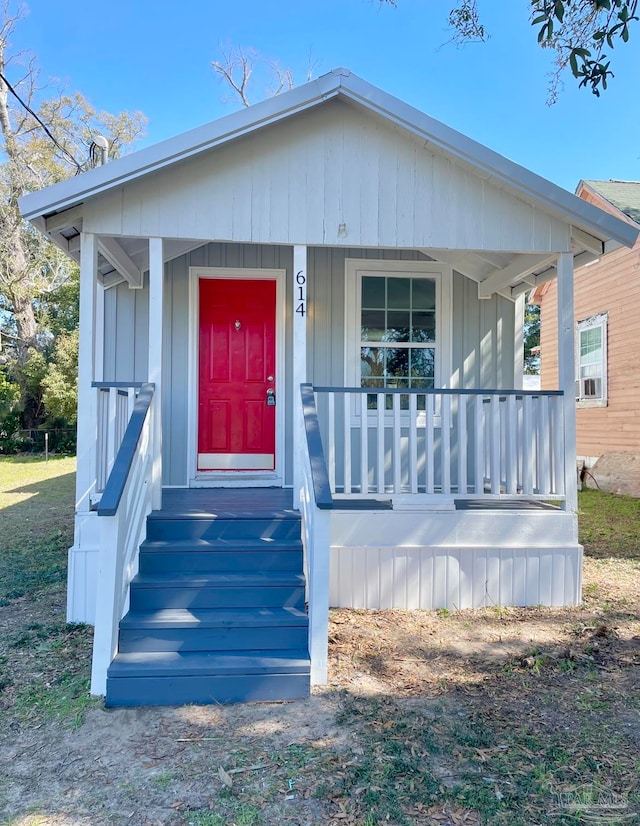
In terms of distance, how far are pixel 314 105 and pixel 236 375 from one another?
265cm

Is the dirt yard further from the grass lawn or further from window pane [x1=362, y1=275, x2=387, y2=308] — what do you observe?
window pane [x1=362, y1=275, x2=387, y2=308]

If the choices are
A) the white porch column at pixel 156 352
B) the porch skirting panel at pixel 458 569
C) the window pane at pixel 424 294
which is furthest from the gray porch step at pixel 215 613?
the window pane at pixel 424 294

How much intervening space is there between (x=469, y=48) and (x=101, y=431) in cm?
473

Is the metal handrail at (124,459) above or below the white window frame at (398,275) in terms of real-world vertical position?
below

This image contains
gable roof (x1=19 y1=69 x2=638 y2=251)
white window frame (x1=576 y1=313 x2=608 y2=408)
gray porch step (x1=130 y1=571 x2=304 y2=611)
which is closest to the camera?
gray porch step (x1=130 y1=571 x2=304 y2=611)

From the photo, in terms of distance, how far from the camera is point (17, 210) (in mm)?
17797

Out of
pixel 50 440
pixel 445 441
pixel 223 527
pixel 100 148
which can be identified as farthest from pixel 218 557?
pixel 50 440

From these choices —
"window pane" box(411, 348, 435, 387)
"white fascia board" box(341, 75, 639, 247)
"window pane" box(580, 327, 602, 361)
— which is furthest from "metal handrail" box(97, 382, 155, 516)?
"window pane" box(580, 327, 602, 361)

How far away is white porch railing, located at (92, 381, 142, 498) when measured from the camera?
4.16 m

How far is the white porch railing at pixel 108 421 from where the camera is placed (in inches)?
164

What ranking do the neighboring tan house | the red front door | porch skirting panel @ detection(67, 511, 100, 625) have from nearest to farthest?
porch skirting panel @ detection(67, 511, 100, 625)
the red front door
the neighboring tan house

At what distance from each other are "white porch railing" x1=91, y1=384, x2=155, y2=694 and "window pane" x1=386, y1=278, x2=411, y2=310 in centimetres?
307

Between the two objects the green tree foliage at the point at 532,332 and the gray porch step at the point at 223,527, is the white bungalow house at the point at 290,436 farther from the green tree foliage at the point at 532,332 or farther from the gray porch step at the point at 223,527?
the green tree foliage at the point at 532,332

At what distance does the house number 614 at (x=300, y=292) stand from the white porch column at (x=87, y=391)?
5.24ft
